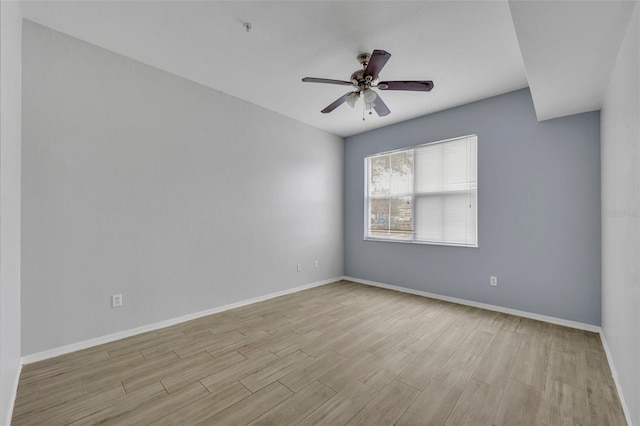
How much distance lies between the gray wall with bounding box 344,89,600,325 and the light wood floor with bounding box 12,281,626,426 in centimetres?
43

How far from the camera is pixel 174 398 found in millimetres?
1781

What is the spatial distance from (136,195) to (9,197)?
3.58 feet

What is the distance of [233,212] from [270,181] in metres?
0.74

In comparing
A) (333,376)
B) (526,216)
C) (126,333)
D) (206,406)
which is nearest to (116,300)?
(126,333)

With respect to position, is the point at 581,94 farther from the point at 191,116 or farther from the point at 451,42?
the point at 191,116


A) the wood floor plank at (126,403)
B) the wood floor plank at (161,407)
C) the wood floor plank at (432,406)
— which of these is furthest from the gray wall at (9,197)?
the wood floor plank at (432,406)

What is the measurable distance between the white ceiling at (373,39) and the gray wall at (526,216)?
32 centimetres

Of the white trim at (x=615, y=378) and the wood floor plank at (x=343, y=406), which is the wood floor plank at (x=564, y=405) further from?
the wood floor plank at (x=343, y=406)

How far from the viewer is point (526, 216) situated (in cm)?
322

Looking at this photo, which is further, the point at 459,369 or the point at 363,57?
the point at 363,57

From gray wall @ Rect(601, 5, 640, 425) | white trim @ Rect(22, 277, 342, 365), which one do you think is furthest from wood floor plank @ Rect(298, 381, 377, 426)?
white trim @ Rect(22, 277, 342, 365)

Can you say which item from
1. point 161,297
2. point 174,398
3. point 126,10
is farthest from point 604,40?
point 161,297

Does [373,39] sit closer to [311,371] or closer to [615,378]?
[311,371]

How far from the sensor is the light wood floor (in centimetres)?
163
